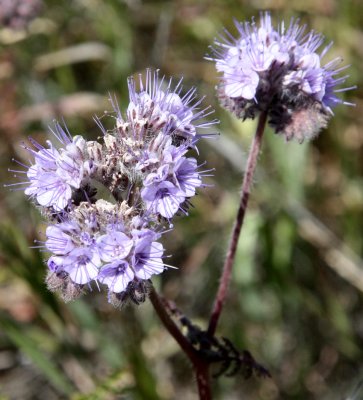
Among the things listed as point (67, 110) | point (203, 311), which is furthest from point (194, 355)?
point (67, 110)

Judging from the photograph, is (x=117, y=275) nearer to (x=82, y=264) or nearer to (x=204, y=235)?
(x=82, y=264)

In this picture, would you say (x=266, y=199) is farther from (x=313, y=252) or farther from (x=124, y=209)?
(x=124, y=209)

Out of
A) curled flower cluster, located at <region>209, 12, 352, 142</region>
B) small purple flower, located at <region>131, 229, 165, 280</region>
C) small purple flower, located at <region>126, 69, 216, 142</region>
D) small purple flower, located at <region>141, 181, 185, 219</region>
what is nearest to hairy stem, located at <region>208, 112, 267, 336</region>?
curled flower cluster, located at <region>209, 12, 352, 142</region>

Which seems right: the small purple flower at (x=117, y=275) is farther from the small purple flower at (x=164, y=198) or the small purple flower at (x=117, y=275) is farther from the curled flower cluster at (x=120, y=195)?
the small purple flower at (x=164, y=198)

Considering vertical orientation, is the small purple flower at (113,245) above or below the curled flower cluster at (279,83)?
below

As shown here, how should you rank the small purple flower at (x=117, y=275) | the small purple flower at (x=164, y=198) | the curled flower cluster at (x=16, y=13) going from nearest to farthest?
1. the small purple flower at (x=117, y=275)
2. the small purple flower at (x=164, y=198)
3. the curled flower cluster at (x=16, y=13)

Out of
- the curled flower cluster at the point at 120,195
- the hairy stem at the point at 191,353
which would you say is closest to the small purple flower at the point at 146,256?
the curled flower cluster at the point at 120,195
